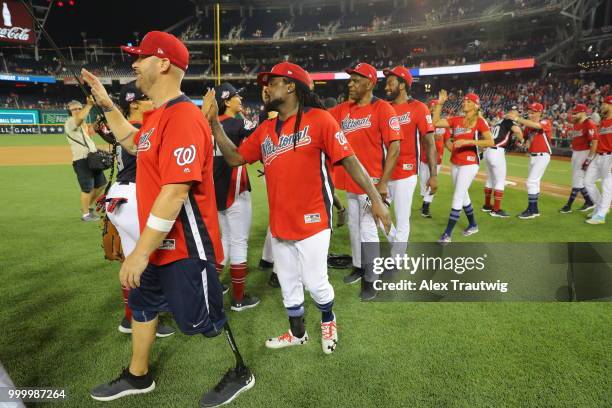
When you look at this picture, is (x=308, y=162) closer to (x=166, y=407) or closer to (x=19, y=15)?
(x=166, y=407)

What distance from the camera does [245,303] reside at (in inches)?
159

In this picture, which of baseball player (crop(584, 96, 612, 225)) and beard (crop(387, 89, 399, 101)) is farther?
baseball player (crop(584, 96, 612, 225))

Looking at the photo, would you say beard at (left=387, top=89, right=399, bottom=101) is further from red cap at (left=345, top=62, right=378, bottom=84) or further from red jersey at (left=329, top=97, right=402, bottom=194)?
red cap at (left=345, top=62, right=378, bottom=84)

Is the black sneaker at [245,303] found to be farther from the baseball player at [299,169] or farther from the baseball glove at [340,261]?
the baseball glove at [340,261]

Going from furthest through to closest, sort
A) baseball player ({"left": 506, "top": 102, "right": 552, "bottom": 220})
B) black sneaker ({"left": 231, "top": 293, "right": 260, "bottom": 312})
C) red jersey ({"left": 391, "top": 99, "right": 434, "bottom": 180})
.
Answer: baseball player ({"left": 506, "top": 102, "right": 552, "bottom": 220}), red jersey ({"left": 391, "top": 99, "right": 434, "bottom": 180}), black sneaker ({"left": 231, "top": 293, "right": 260, "bottom": 312})

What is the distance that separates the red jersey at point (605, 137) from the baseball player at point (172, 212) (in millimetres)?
8587

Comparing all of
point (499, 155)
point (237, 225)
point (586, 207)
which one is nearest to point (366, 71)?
point (237, 225)

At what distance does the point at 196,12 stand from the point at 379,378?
2266 inches

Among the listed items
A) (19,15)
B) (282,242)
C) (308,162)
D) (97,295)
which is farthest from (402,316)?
(19,15)

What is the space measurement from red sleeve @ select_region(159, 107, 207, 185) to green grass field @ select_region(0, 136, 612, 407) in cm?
160

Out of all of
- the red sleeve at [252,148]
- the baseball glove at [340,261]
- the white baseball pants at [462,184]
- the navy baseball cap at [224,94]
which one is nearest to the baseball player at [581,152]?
the white baseball pants at [462,184]

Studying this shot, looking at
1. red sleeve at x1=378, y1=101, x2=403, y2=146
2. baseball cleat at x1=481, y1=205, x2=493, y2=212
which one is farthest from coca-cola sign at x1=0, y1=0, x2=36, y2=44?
red sleeve at x1=378, y1=101, x2=403, y2=146

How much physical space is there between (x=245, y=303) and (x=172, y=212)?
7.47ft

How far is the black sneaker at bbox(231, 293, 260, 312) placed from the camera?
397 cm
